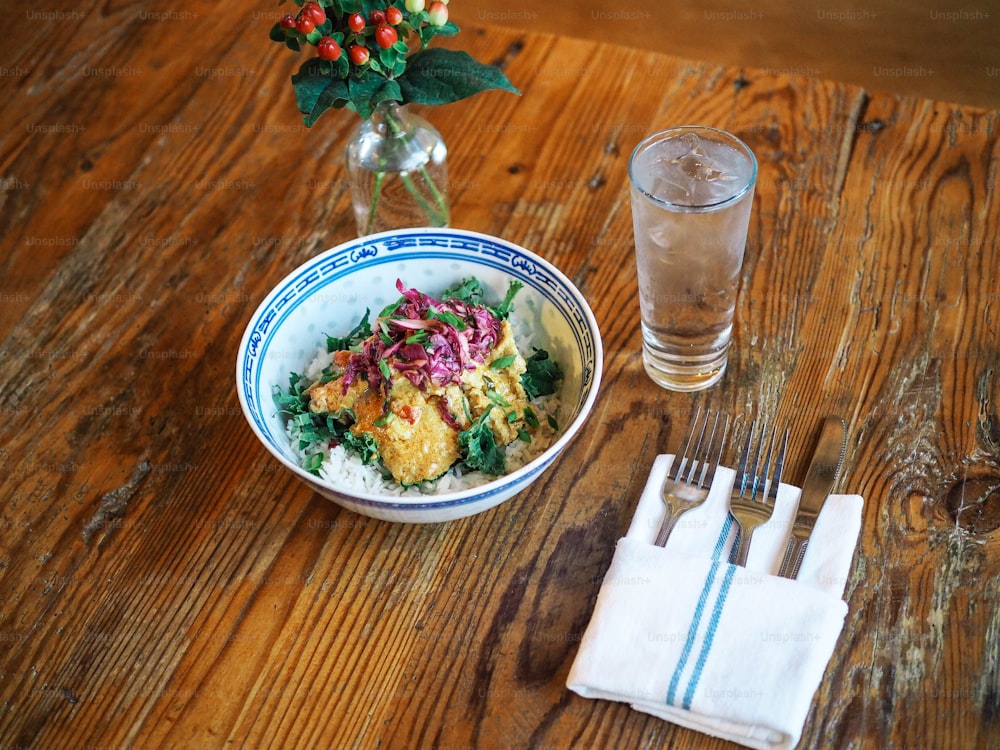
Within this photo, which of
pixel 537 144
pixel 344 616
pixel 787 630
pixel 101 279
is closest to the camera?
pixel 787 630

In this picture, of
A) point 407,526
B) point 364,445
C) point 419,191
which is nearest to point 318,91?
point 419,191

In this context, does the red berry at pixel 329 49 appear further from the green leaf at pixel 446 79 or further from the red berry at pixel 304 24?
the green leaf at pixel 446 79

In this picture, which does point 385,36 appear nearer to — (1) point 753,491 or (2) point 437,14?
(2) point 437,14

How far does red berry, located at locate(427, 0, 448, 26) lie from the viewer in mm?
1330

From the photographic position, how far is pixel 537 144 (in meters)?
1.77

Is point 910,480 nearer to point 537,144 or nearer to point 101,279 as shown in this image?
point 537,144

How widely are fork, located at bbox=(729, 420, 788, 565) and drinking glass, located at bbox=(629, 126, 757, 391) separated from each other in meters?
0.16

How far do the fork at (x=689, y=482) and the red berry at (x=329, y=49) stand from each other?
712mm

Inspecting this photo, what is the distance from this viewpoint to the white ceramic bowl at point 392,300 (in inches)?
50.6

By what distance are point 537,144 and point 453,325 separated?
60 cm

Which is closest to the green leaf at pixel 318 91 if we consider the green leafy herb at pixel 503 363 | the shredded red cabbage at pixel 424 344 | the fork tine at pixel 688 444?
the shredded red cabbage at pixel 424 344

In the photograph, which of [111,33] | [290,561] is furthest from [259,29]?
[290,561]

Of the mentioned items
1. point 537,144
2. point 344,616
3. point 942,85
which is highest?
point 537,144

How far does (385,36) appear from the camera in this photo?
1297 millimetres
